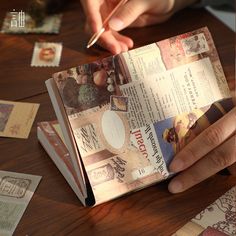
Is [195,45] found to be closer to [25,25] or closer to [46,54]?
[46,54]

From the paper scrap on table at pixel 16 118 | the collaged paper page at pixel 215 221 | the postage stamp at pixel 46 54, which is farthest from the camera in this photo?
the postage stamp at pixel 46 54

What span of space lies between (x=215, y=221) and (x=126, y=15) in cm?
58

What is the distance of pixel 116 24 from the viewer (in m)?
1.11

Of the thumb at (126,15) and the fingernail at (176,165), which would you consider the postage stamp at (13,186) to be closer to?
the fingernail at (176,165)

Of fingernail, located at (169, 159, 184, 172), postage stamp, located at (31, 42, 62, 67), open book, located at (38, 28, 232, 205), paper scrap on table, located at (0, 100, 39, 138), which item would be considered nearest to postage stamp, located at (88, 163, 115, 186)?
open book, located at (38, 28, 232, 205)

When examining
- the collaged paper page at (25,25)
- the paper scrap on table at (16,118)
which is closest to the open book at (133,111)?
the paper scrap on table at (16,118)

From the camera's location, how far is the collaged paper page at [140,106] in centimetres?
75

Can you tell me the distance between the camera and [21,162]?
84cm

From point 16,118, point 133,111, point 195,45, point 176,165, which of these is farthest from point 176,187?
point 16,118

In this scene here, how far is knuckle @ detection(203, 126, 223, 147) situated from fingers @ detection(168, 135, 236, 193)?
0.05ft

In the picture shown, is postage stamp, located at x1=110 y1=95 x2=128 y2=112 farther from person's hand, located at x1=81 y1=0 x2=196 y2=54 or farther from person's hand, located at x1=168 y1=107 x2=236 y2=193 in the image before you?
person's hand, located at x1=81 y1=0 x2=196 y2=54

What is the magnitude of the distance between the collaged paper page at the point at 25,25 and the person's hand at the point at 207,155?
0.55 m

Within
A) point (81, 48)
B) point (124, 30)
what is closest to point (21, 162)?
point (81, 48)

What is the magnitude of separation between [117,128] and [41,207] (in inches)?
7.1
